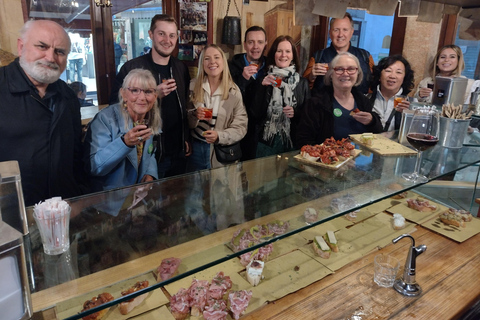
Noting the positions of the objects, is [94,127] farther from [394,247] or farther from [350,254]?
[394,247]

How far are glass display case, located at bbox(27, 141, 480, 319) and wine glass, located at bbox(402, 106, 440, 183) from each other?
A: 9 centimetres

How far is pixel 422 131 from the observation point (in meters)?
2.05

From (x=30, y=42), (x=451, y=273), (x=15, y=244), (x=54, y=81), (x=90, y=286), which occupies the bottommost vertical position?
(x=451, y=273)

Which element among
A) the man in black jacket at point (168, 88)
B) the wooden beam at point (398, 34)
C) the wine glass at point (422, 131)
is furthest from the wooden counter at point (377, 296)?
the wooden beam at point (398, 34)

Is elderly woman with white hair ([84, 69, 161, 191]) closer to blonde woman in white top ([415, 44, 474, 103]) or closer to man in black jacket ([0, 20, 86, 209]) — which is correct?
man in black jacket ([0, 20, 86, 209])

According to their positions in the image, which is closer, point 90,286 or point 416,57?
point 90,286

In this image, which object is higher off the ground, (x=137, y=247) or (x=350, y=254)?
(x=137, y=247)

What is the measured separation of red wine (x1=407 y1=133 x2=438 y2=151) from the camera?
196 centimetres

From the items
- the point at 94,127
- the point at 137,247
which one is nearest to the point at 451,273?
the point at 137,247

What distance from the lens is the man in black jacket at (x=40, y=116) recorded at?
2.46 m

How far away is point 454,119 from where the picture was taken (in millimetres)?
2447

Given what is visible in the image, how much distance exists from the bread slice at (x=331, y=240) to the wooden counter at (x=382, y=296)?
0.48ft

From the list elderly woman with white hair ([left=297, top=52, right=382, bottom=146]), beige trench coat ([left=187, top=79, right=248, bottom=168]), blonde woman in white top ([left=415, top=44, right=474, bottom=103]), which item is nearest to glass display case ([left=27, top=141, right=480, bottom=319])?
elderly woman with white hair ([left=297, top=52, right=382, bottom=146])

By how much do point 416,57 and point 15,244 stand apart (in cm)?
616
